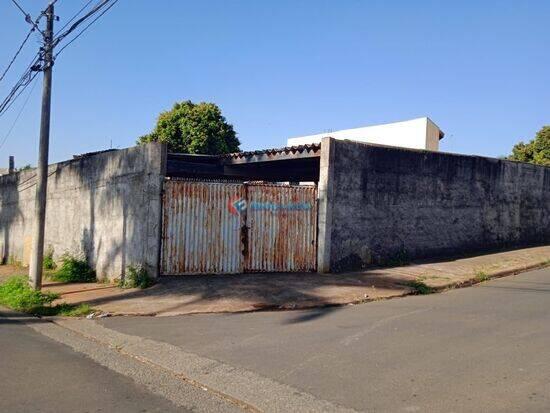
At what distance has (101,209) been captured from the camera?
14.5m

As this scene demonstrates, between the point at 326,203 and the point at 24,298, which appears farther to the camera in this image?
the point at 326,203

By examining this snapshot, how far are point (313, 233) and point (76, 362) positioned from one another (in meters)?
7.30

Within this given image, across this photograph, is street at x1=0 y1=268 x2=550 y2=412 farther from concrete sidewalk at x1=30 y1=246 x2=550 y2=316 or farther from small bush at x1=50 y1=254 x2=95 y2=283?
small bush at x1=50 y1=254 x2=95 y2=283

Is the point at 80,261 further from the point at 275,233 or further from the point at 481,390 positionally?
the point at 481,390

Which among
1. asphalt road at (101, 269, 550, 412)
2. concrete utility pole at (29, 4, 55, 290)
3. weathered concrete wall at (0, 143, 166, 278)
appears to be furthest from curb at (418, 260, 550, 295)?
concrete utility pole at (29, 4, 55, 290)

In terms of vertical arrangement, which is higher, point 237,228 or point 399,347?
point 237,228

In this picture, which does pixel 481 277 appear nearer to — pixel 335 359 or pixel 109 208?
pixel 335 359

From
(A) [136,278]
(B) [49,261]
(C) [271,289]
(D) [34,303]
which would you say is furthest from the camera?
(B) [49,261]

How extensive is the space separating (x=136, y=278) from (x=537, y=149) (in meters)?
21.7

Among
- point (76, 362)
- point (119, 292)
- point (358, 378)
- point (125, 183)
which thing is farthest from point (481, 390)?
point (125, 183)

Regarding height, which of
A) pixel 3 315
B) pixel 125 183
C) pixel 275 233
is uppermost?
pixel 125 183

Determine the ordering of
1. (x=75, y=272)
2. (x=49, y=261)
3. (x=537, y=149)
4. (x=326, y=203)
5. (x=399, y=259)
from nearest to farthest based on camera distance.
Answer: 1. (x=326, y=203)
2. (x=399, y=259)
3. (x=75, y=272)
4. (x=49, y=261)
5. (x=537, y=149)

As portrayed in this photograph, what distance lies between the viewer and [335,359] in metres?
6.37

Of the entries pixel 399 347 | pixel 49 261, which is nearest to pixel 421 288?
pixel 399 347
